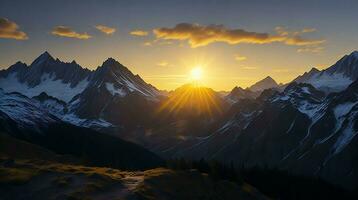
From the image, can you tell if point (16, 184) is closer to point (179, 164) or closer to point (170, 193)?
point (170, 193)

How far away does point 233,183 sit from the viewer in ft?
482

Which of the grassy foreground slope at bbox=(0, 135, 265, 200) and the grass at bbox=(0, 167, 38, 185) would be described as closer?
the grassy foreground slope at bbox=(0, 135, 265, 200)

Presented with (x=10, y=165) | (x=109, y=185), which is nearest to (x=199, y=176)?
(x=109, y=185)

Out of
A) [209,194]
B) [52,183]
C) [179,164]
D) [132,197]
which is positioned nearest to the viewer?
[132,197]

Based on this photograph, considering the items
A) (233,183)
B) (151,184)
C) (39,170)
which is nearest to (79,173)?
Result: (39,170)

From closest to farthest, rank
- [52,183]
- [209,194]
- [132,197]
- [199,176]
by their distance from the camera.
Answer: [132,197]
[52,183]
[209,194]
[199,176]

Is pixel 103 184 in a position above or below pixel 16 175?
below

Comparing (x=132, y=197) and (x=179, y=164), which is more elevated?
(x=179, y=164)

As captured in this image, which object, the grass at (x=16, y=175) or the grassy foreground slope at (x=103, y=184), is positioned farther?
the grass at (x=16, y=175)

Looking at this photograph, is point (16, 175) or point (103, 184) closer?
point (103, 184)

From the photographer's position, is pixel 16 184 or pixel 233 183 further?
pixel 233 183

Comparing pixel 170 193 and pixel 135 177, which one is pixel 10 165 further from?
pixel 170 193

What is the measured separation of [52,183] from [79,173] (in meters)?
12.2

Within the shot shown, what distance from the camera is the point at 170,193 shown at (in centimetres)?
12525
